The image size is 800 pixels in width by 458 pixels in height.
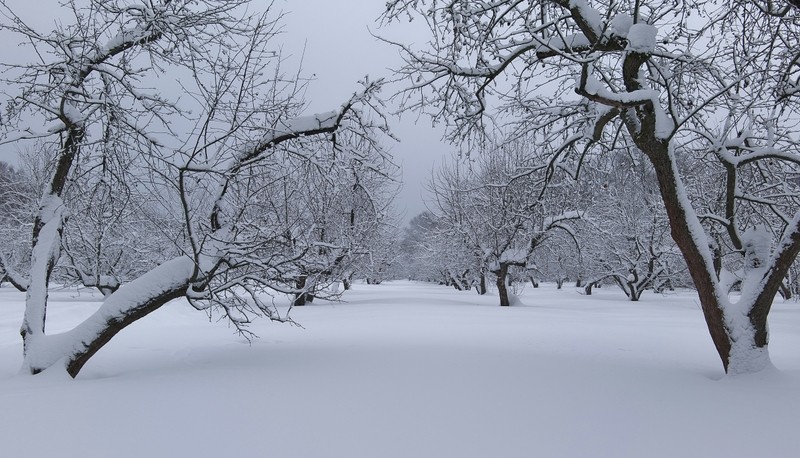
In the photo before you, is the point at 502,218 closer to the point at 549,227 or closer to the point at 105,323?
the point at 549,227

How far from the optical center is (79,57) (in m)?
4.54

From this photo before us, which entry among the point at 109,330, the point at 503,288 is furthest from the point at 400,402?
the point at 503,288

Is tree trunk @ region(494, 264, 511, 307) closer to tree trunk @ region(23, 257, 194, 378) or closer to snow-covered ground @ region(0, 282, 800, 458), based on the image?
snow-covered ground @ region(0, 282, 800, 458)

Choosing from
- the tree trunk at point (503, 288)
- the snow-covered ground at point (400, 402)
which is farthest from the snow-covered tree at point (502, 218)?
the snow-covered ground at point (400, 402)

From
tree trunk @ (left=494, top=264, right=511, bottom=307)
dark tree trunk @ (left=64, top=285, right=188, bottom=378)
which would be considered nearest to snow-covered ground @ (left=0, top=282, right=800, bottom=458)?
dark tree trunk @ (left=64, top=285, right=188, bottom=378)

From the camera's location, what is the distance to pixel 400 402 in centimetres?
367

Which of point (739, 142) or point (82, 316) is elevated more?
point (739, 142)

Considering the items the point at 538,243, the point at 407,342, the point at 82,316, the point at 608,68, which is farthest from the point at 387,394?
the point at 538,243

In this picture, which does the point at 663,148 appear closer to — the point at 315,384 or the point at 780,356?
the point at 780,356

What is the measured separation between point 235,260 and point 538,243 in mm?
13249

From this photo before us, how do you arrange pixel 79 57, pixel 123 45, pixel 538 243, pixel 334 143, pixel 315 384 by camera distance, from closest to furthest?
pixel 315 384 < pixel 79 57 < pixel 123 45 < pixel 334 143 < pixel 538 243

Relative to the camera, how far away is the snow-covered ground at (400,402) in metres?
2.84

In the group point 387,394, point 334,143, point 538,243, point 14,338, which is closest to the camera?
point 387,394

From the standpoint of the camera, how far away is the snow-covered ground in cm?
284
